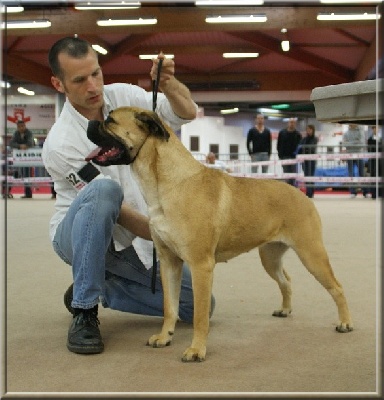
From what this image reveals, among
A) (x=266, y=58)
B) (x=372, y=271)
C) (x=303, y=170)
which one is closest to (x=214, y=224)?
(x=372, y=271)

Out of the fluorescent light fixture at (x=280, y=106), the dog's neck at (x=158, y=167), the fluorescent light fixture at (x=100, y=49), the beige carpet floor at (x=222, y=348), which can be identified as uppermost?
the fluorescent light fixture at (x=100, y=49)

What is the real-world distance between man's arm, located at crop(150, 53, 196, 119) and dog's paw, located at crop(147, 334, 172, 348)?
1080mm

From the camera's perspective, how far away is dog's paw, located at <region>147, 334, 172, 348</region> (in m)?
2.44

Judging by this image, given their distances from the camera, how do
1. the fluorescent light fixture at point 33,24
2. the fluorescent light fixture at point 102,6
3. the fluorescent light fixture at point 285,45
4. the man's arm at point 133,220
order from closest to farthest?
the man's arm at point 133,220
the fluorescent light fixture at point 102,6
the fluorescent light fixture at point 33,24
the fluorescent light fixture at point 285,45

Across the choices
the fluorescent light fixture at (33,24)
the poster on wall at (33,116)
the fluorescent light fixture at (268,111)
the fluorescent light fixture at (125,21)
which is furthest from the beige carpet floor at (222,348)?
the fluorescent light fixture at (268,111)

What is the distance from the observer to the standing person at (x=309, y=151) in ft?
48.1

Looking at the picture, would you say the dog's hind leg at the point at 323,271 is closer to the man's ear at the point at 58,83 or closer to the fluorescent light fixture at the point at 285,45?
the man's ear at the point at 58,83

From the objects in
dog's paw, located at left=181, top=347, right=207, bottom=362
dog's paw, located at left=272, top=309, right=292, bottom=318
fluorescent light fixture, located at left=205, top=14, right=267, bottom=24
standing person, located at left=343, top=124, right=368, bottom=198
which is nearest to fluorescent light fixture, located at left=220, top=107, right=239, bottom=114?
fluorescent light fixture, located at left=205, top=14, right=267, bottom=24

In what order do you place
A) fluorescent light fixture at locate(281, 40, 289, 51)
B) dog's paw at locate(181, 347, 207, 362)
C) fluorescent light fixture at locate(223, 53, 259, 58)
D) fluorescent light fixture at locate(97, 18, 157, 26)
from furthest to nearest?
fluorescent light fixture at locate(223, 53, 259, 58) → fluorescent light fixture at locate(281, 40, 289, 51) → fluorescent light fixture at locate(97, 18, 157, 26) → dog's paw at locate(181, 347, 207, 362)

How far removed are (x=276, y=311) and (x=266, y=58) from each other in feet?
63.8

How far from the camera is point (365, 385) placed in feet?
6.13

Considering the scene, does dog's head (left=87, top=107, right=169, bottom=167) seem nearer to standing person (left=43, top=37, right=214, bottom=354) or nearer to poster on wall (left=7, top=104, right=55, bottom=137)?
standing person (left=43, top=37, right=214, bottom=354)

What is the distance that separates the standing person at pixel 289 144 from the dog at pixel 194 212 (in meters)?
12.4

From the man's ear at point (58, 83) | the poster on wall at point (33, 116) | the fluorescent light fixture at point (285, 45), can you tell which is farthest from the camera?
the poster on wall at point (33, 116)
